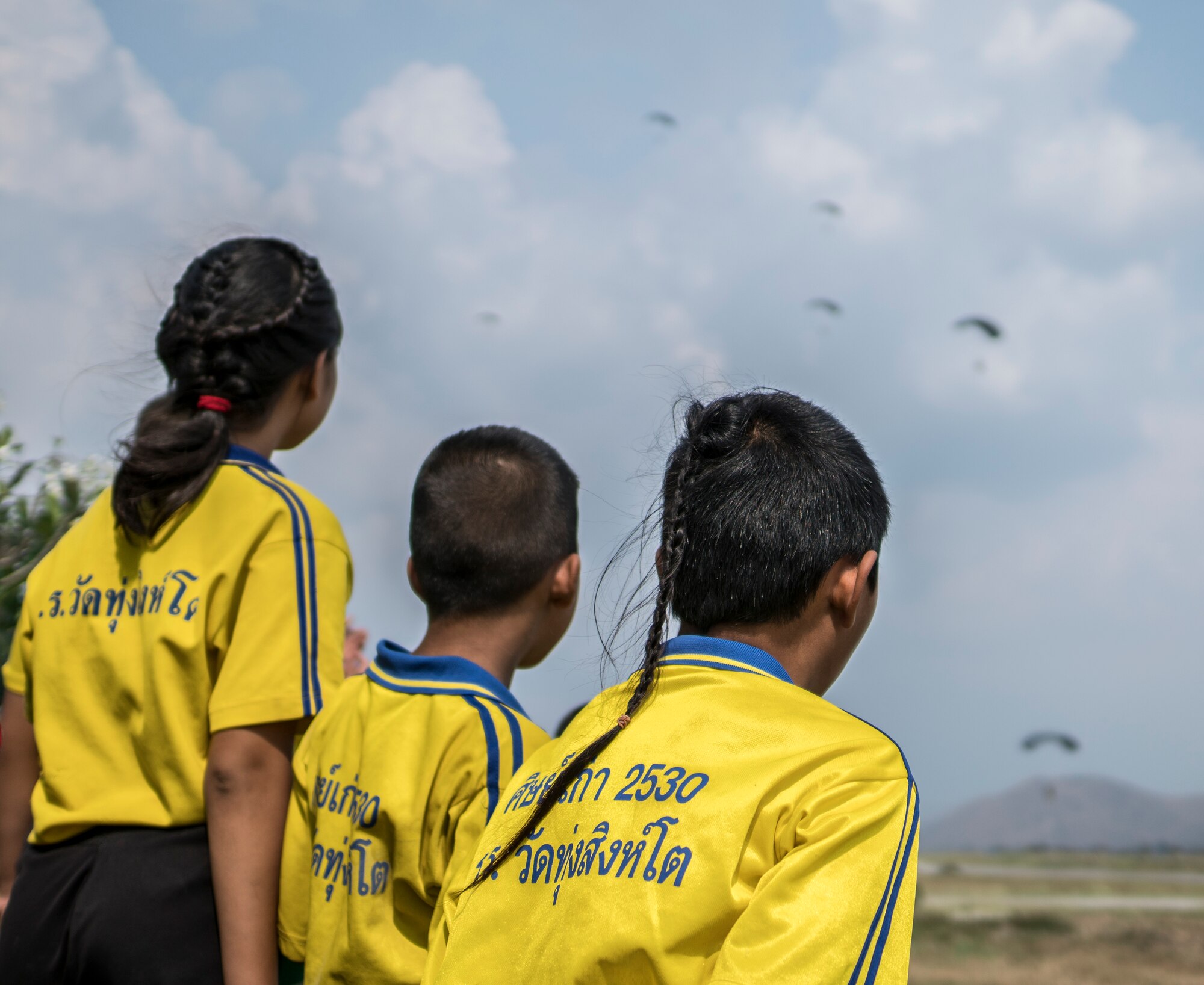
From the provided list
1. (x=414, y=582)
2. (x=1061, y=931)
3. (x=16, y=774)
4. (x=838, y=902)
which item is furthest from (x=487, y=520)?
(x=1061, y=931)

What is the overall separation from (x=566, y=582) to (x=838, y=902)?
1108mm

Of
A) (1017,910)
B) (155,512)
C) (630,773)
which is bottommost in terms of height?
(1017,910)

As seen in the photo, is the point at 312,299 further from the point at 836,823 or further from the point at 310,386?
the point at 836,823

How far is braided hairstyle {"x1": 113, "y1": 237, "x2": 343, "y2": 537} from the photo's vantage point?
6.55 ft

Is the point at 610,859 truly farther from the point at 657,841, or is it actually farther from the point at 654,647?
the point at 654,647

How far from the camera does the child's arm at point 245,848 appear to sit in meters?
1.82

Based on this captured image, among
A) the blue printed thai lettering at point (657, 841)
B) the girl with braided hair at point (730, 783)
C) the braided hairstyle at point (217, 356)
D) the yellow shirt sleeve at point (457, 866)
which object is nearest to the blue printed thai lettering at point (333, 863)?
the yellow shirt sleeve at point (457, 866)

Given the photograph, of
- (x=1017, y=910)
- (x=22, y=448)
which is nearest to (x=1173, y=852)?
(x=1017, y=910)

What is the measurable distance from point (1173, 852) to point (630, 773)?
58.6 ft

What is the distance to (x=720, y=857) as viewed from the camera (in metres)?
1.21

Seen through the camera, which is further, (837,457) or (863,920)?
(837,457)

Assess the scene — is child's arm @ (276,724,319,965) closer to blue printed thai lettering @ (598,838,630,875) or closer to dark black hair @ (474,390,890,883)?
dark black hair @ (474,390,890,883)

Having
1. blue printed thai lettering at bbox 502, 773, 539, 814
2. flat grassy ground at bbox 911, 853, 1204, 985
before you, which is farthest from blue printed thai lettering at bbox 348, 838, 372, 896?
flat grassy ground at bbox 911, 853, 1204, 985

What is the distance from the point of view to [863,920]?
1174 millimetres
